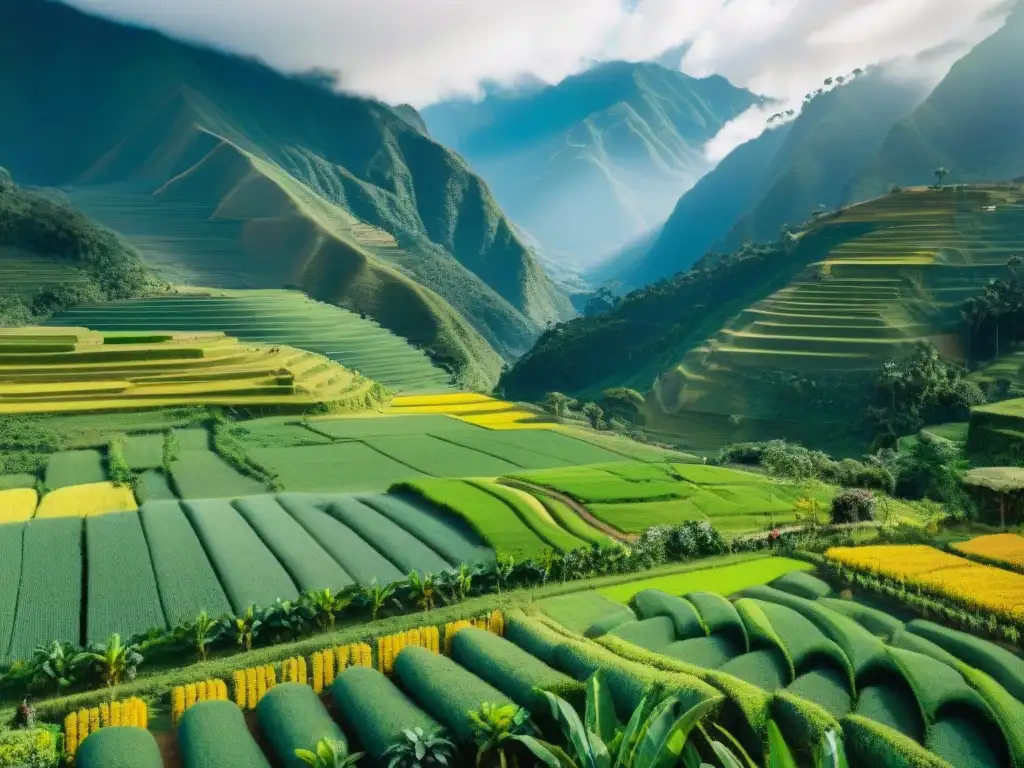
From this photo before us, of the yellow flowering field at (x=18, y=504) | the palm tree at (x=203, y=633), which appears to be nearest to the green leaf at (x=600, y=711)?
the palm tree at (x=203, y=633)

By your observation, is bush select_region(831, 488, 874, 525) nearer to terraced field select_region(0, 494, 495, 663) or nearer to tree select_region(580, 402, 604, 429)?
terraced field select_region(0, 494, 495, 663)

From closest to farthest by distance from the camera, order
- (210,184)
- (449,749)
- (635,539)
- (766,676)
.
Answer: (449,749)
(766,676)
(635,539)
(210,184)

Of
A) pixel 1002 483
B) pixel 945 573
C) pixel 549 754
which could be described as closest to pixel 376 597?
pixel 549 754

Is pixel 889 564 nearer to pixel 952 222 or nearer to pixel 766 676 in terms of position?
pixel 766 676

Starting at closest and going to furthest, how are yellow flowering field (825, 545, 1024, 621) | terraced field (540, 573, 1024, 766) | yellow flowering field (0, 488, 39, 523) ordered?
terraced field (540, 573, 1024, 766)
yellow flowering field (825, 545, 1024, 621)
yellow flowering field (0, 488, 39, 523)

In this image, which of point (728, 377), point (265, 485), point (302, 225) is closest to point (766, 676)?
point (265, 485)

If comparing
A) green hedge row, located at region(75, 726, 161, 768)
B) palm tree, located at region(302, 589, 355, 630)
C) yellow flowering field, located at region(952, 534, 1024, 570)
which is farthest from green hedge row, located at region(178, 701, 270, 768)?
yellow flowering field, located at region(952, 534, 1024, 570)
